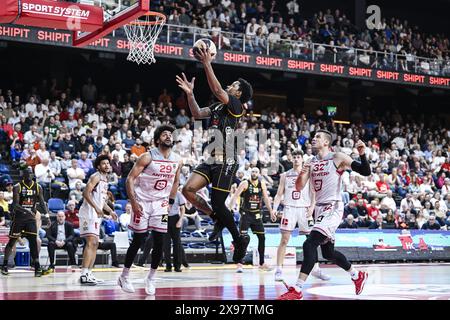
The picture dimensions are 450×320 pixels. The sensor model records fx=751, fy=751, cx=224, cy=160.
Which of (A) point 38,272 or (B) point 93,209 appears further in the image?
(A) point 38,272

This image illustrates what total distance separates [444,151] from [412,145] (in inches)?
64.8

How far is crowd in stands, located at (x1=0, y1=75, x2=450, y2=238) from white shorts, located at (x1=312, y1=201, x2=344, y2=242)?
7903 millimetres

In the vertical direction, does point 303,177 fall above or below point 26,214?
above

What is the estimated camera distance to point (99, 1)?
1666cm

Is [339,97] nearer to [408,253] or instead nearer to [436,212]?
[436,212]

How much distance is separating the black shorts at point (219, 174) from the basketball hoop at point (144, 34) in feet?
31.7

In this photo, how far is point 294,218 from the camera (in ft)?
49.5

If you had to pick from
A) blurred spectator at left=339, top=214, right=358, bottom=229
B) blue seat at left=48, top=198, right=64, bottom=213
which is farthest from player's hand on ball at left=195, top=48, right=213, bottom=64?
blurred spectator at left=339, top=214, right=358, bottom=229

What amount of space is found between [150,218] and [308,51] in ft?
64.3

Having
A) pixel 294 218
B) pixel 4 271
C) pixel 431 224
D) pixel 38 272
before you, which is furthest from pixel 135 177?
pixel 431 224

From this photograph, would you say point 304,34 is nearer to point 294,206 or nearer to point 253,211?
point 253,211

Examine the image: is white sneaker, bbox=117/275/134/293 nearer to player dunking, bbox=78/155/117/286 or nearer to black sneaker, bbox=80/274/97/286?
black sneaker, bbox=80/274/97/286
